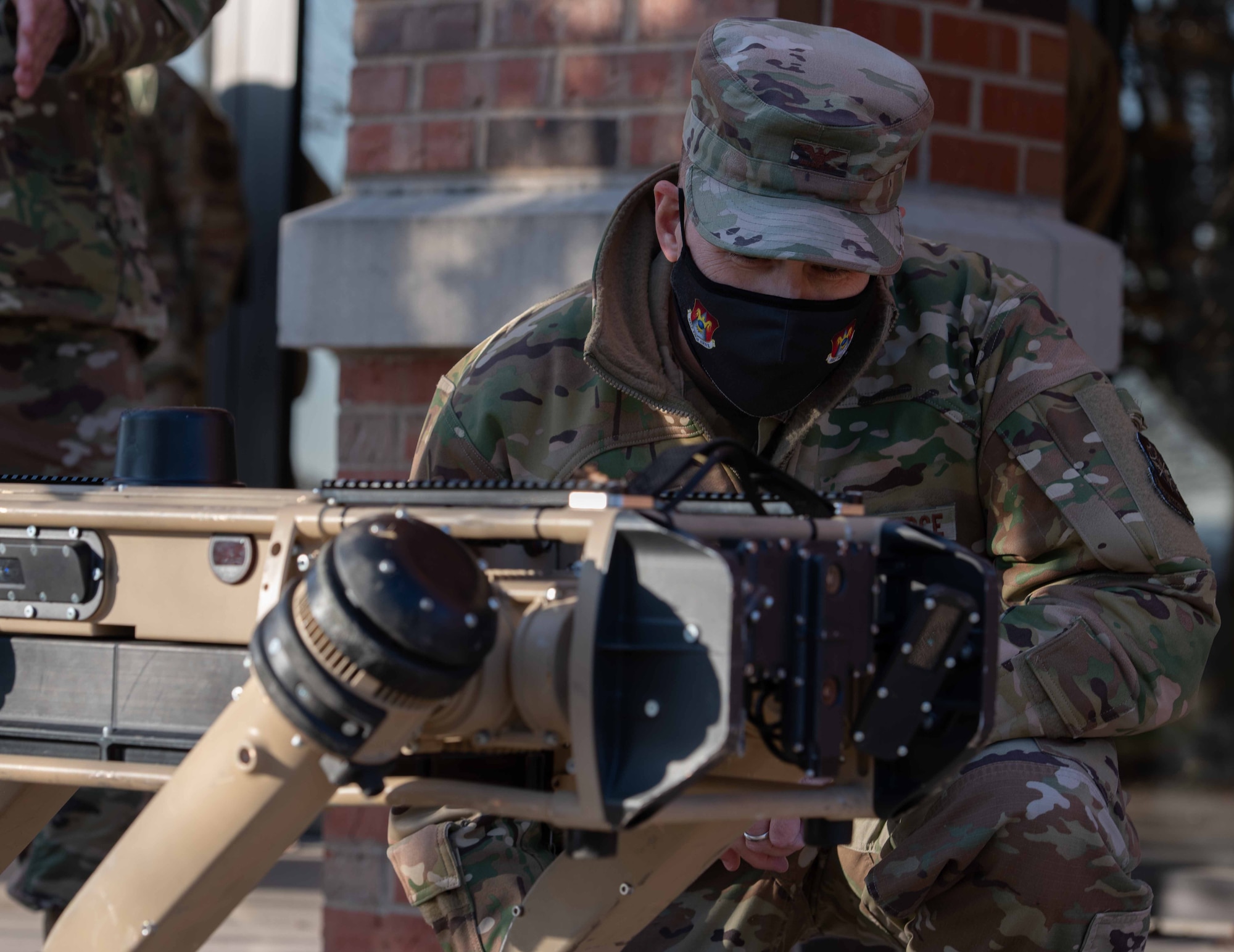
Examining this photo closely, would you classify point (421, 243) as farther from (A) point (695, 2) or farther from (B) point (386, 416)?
(A) point (695, 2)

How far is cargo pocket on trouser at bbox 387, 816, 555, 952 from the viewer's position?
1787 millimetres

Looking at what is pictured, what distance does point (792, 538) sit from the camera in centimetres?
135

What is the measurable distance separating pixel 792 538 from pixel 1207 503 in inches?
188

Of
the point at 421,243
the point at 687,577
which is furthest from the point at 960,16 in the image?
the point at 687,577

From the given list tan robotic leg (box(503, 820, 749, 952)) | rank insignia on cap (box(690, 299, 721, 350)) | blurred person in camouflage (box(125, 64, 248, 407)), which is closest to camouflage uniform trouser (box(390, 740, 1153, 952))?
tan robotic leg (box(503, 820, 749, 952))

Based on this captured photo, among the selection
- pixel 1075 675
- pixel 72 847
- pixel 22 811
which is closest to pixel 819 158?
pixel 1075 675

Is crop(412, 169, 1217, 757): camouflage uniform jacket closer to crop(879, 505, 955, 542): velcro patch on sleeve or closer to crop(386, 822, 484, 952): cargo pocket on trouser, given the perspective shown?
crop(879, 505, 955, 542): velcro patch on sleeve

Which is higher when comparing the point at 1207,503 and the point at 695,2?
the point at 695,2

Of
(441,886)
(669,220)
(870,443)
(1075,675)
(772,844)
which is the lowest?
(441,886)

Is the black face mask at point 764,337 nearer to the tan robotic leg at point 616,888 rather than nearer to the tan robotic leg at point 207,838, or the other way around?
the tan robotic leg at point 616,888

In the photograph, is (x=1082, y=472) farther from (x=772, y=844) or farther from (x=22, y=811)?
(x=22, y=811)

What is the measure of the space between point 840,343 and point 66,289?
1497mm

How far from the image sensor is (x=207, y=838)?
4.34ft

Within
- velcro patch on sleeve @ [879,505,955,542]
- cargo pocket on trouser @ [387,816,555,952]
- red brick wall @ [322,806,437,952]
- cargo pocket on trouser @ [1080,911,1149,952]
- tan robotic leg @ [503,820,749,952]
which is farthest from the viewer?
red brick wall @ [322,806,437,952]
